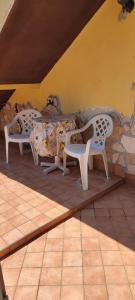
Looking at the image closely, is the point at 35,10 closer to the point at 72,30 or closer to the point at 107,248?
the point at 72,30

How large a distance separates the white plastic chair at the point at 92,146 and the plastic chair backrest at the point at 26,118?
1.17m

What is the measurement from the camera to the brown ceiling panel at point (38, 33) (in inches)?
119

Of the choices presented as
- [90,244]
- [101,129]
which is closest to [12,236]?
[90,244]

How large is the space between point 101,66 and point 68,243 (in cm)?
248

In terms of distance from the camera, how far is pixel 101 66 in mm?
3619

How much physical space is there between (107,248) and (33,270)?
2.27 feet

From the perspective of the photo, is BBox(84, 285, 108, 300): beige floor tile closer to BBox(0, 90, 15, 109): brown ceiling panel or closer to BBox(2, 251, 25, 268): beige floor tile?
BBox(2, 251, 25, 268): beige floor tile

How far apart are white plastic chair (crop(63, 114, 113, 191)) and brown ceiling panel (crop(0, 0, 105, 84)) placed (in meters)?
1.31

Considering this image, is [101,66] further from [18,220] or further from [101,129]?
[18,220]

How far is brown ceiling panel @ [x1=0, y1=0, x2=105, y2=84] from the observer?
9.95 ft

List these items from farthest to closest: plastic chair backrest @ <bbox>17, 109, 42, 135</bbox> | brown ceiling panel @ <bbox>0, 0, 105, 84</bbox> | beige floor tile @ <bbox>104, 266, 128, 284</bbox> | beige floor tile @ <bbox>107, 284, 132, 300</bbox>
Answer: plastic chair backrest @ <bbox>17, 109, 42, 135</bbox>, brown ceiling panel @ <bbox>0, 0, 105, 84</bbox>, beige floor tile @ <bbox>104, 266, 128, 284</bbox>, beige floor tile @ <bbox>107, 284, 132, 300</bbox>

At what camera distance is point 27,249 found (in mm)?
2309

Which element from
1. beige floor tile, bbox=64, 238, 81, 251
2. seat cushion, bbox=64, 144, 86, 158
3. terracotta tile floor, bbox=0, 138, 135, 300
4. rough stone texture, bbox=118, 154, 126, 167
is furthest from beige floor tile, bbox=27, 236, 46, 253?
rough stone texture, bbox=118, 154, 126, 167

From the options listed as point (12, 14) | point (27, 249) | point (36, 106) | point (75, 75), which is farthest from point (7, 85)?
point (27, 249)
